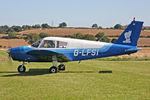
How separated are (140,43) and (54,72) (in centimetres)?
6257

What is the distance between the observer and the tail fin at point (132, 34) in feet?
49.7

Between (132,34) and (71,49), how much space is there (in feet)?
14.2

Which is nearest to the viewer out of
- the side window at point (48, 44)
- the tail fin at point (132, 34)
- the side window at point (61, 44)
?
the side window at point (48, 44)

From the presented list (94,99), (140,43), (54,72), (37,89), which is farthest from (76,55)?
(140,43)

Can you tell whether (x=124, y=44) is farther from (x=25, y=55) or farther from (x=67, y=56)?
(x=25, y=55)

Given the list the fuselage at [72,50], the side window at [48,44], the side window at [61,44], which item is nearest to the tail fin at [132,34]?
the fuselage at [72,50]

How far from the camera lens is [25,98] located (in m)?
7.71

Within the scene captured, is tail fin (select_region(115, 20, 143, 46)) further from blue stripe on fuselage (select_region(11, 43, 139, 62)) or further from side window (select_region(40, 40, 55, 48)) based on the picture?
side window (select_region(40, 40, 55, 48))

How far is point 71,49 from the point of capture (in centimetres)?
1513

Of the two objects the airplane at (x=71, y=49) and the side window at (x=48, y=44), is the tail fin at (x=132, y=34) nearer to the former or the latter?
the airplane at (x=71, y=49)

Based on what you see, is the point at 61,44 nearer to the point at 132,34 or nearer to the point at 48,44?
the point at 48,44

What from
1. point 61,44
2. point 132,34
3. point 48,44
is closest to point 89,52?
point 61,44

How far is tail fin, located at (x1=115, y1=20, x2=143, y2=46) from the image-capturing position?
15141mm

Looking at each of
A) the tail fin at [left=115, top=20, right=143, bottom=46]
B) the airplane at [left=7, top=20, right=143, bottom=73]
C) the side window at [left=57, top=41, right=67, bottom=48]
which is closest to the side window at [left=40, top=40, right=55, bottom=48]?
the airplane at [left=7, top=20, right=143, bottom=73]
